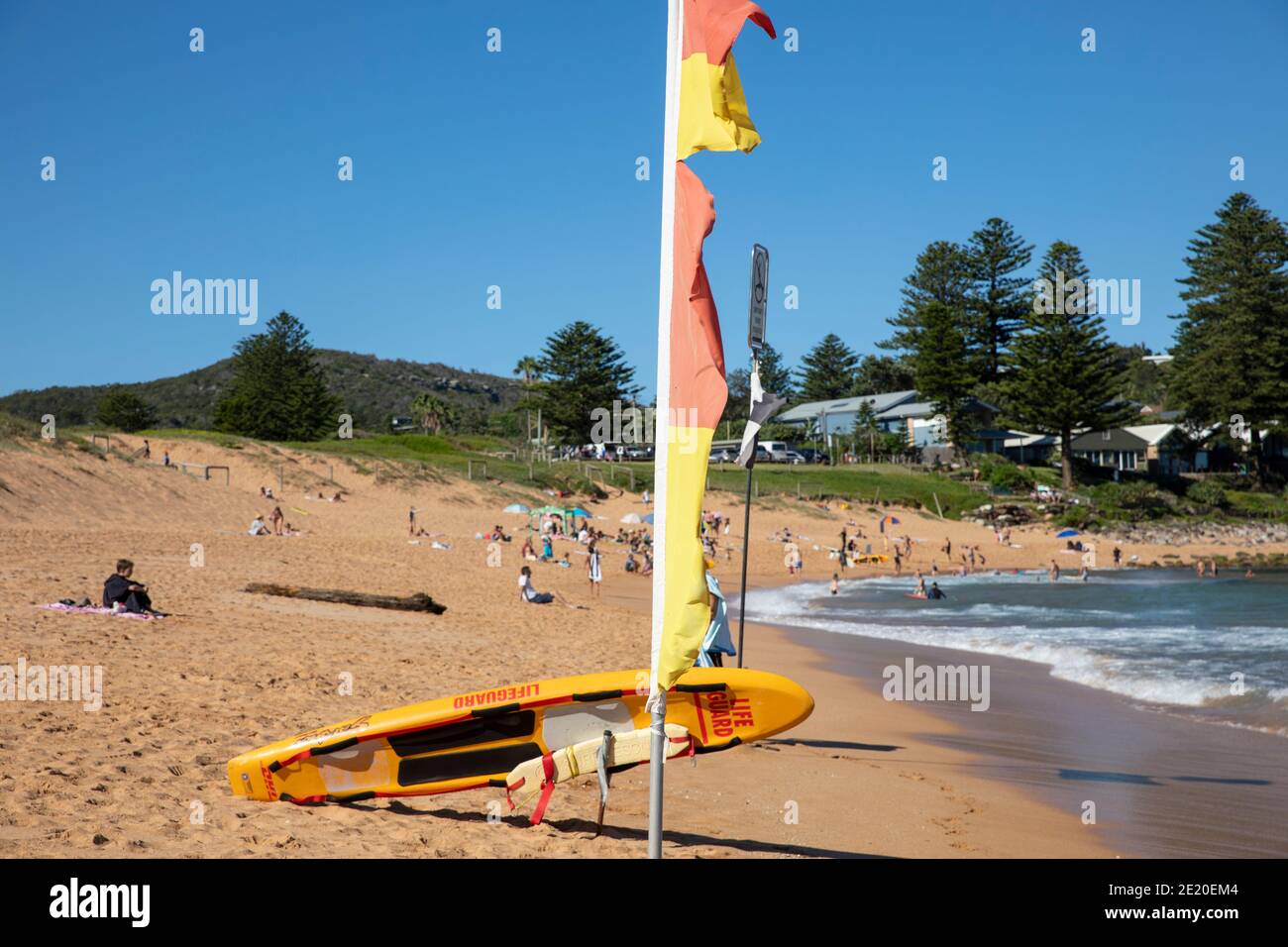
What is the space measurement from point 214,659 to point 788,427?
220ft

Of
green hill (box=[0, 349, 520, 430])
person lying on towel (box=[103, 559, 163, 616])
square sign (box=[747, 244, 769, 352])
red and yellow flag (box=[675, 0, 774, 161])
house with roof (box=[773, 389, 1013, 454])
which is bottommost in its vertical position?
person lying on towel (box=[103, 559, 163, 616])

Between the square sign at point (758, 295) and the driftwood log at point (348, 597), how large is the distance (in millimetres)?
11715

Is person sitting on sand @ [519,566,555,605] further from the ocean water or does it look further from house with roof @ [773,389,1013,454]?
house with roof @ [773,389,1013,454]

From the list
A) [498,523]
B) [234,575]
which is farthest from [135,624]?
[498,523]

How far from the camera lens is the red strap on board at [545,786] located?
5746 millimetres

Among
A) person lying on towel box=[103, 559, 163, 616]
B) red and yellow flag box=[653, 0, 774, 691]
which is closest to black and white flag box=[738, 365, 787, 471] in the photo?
red and yellow flag box=[653, 0, 774, 691]

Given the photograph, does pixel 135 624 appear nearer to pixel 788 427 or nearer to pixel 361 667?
pixel 361 667

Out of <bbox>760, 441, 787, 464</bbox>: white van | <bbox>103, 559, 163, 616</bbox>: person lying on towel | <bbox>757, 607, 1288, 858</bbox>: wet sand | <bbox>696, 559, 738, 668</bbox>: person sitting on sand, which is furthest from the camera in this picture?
<bbox>760, 441, 787, 464</bbox>: white van

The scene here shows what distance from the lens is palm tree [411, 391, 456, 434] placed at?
8356 cm

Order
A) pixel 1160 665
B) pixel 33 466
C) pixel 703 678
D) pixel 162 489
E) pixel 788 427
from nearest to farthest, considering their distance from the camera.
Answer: pixel 703 678 → pixel 1160 665 → pixel 33 466 → pixel 162 489 → pixel 788 427

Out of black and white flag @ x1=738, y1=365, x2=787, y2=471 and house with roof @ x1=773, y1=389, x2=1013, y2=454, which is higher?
house with roof @ x1=773, y1=389, x2=1013, y2=454

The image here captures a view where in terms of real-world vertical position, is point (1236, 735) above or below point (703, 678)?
below

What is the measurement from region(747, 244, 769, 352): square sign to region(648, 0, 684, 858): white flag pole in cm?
71
